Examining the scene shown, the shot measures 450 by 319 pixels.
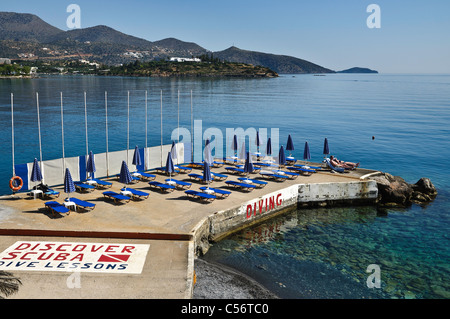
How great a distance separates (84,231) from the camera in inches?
668

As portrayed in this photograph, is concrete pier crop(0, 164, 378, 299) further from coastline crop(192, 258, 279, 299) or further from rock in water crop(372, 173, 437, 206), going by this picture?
rock in water crop(372, 173, 437, 206)

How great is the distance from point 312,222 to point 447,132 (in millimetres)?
57797

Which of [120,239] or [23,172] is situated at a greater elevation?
[23,172]

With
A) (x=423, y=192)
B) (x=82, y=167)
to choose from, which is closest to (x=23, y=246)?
(x=82, y=167)

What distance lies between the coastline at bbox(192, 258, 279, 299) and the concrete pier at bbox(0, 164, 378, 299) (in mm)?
1194

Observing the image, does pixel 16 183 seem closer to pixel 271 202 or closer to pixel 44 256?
pixel 44 256

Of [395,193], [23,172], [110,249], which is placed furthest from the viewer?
[395,193]

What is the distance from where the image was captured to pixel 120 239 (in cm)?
1695

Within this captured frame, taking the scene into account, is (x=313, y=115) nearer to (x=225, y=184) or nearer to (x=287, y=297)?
(x=225, y=184)

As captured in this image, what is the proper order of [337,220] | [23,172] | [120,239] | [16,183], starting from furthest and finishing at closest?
[337,220] < [23,172] < [16,183] < [120,239]

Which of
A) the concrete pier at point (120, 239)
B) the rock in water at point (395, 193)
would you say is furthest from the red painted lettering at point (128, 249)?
the rock in water at point (395, 193)

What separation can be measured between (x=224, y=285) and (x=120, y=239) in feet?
17.0

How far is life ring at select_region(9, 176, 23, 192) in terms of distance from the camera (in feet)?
71.3
